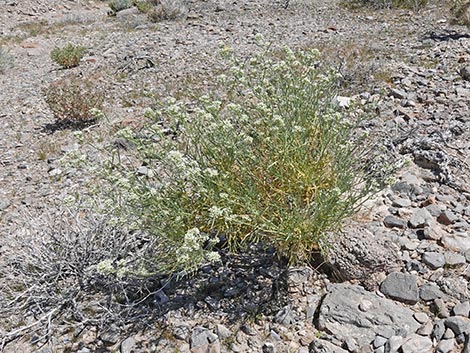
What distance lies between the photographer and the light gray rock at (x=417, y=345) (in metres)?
2.66

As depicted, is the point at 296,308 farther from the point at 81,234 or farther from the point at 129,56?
the point at 129,56

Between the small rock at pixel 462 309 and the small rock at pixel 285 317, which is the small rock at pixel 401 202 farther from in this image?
the small rock at pixel 285 317

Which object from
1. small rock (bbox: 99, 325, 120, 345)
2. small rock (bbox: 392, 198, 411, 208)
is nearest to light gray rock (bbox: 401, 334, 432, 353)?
small rock (bbox: 392, 198, 411, 208)

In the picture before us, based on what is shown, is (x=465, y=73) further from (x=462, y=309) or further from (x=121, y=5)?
(x=121, y=5)

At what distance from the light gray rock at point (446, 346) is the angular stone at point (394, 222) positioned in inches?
41.0

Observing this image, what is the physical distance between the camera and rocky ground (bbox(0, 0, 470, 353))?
2898mm

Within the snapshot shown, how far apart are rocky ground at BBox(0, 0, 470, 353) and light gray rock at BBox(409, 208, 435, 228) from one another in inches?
0.5

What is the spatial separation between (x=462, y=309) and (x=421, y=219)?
87 cm

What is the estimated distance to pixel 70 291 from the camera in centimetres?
340

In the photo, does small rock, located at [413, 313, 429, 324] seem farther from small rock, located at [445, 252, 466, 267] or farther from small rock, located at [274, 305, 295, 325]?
small rock, located at [274, 305, 295, 325]

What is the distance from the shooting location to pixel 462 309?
284cm

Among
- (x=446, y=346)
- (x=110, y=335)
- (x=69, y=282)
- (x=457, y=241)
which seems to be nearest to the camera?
(x=446, y=346)

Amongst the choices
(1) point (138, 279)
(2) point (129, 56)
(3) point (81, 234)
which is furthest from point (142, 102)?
(1) point (138, 279)

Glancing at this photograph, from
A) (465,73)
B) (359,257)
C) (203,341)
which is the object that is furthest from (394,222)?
(465,73)
